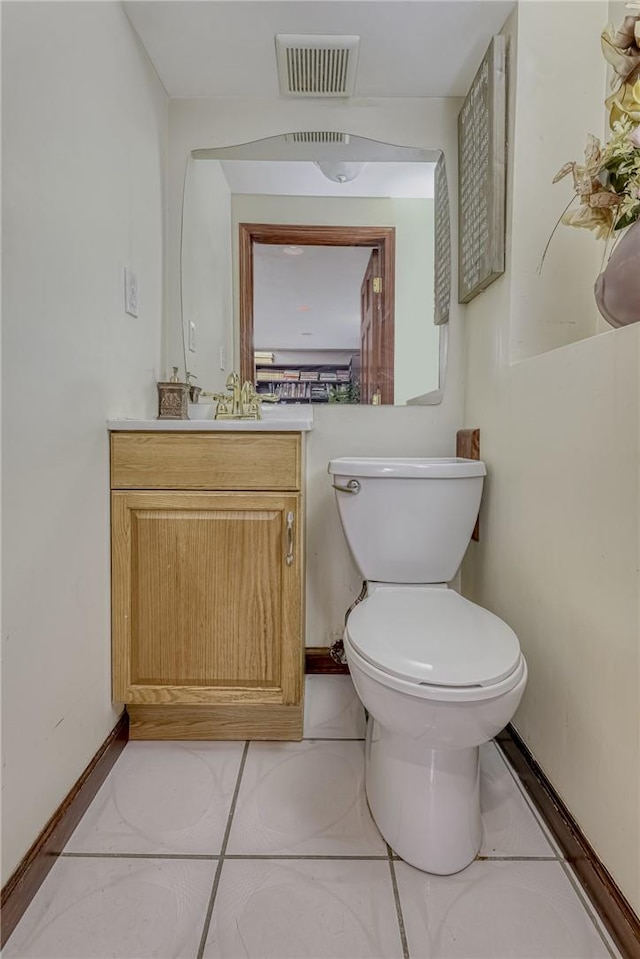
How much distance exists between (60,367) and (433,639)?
0.92 meters

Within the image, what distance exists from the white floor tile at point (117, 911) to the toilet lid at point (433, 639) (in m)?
0.53

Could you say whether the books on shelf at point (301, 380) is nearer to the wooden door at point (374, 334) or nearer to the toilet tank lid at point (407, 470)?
the wooden door at point (374, 334)

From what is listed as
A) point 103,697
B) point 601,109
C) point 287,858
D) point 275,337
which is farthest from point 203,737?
point 601,109

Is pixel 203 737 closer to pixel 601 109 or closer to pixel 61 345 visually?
pixel 61 345

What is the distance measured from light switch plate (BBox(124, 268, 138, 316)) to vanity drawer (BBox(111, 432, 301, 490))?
0.37 m

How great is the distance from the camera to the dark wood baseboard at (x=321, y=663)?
1728mm

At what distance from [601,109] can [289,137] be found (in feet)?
2.99

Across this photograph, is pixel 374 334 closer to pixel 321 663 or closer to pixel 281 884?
pixel 321 663

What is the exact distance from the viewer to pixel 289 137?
1.63 meters

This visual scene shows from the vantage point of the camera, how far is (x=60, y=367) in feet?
3.26

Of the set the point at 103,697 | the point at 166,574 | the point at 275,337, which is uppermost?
the point at 275,337

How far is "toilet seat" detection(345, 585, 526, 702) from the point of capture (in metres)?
0.86

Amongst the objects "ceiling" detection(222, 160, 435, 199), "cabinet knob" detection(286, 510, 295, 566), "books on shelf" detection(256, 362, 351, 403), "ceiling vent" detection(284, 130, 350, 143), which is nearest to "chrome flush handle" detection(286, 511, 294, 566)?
"cabinet knob" detection(286, 510, 295, 566)

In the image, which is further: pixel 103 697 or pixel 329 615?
pixel 329 615
